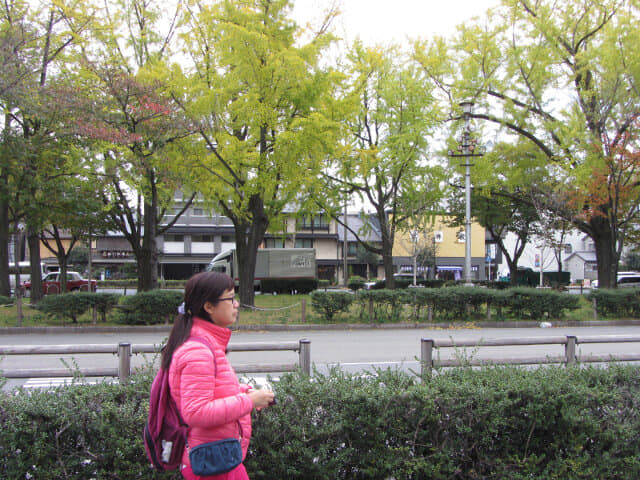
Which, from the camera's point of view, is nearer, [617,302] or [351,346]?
[351,346]

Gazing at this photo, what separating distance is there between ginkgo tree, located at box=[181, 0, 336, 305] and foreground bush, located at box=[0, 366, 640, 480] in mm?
13053

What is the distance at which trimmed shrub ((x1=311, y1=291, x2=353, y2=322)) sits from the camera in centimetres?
1653

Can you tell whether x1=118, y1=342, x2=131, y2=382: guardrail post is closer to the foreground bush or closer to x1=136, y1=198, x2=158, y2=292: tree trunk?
the foreground bush

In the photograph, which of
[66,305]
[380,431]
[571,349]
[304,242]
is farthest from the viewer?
[304,242]

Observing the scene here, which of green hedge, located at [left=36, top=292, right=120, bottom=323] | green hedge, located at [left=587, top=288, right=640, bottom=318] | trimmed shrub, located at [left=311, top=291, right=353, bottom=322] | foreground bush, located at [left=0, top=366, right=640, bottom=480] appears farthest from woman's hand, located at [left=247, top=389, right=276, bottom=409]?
green hedge, located at [left=587, top=288, right=640, bottom=318]

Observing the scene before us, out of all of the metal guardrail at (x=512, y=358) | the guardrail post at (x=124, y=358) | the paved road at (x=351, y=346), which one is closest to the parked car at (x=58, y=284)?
the paved road at (x=351, y=346)

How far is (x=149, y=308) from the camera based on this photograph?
15.4 metres

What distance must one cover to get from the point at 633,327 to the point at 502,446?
16500mm

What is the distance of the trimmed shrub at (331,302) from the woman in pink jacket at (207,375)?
1415cm

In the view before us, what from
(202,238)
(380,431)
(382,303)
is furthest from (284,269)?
(380,431)

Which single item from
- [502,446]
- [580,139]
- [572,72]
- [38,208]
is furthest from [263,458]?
[572,72]

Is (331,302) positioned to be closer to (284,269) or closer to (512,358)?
(512,358)

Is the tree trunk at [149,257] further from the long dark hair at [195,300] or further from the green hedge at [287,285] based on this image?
the long dark hair at [195,300]

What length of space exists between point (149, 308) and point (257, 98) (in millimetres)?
7387
